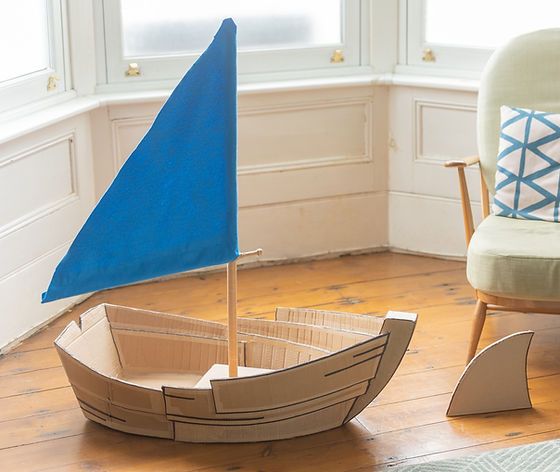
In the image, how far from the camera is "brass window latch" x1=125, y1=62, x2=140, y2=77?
3.85m

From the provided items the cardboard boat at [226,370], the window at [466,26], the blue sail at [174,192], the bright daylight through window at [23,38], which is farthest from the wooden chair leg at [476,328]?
the bright daylight through window at [23,38]

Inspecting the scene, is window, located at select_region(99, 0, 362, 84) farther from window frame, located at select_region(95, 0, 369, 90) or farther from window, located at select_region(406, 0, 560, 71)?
window, located at select_region(406, 0, 560, 71)

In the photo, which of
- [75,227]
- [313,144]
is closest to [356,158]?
[313,144]

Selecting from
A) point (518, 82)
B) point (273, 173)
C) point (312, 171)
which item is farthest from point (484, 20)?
point (273, 173)

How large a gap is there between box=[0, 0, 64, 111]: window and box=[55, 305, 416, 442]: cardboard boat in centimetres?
95

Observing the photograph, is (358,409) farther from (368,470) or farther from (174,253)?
(174,253)

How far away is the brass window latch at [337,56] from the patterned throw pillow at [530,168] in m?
0.98

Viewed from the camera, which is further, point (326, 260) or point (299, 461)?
point (326, 260)

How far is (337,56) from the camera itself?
4.08 meters

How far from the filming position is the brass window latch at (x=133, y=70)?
3.85 metres

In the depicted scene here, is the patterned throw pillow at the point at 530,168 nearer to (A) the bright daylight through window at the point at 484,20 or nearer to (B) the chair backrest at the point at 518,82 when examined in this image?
(B) the chair backrest at the point at 518,82

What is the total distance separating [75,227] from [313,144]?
3.32 ft

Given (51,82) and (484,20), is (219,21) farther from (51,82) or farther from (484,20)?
(484,20)

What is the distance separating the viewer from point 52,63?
365 cm
